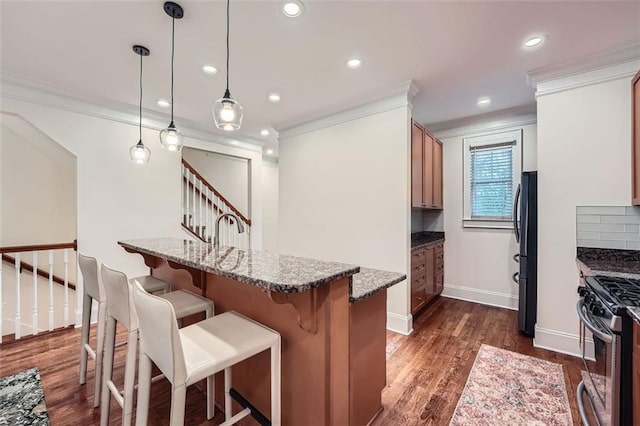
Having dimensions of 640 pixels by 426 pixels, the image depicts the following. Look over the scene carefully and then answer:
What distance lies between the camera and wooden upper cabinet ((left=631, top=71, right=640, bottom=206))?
219 centimetres

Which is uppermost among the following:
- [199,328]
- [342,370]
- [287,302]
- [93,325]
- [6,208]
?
[6,208]

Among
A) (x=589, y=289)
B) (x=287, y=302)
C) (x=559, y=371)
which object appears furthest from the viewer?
(x=559, y=371)

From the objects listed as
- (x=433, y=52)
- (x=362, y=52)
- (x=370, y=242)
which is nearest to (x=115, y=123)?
(x=362, y=52)

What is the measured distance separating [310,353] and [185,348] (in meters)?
0.57

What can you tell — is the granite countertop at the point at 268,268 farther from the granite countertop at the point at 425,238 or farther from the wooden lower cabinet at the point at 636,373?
the granite countertop at the point at 425,238

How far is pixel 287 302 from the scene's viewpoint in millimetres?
1275

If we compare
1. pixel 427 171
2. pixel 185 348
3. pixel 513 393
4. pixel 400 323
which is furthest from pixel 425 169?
pixel 185 348

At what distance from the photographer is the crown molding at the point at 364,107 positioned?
119 inches

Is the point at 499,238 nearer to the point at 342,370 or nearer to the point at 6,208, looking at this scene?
the point at 342,370

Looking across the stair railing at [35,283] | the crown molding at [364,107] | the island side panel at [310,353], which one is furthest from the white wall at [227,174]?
the island side panel at [310,353]

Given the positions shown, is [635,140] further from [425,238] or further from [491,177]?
[425,238]

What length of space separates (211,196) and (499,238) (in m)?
4.66

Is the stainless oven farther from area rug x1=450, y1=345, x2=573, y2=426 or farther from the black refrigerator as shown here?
the black refrigerator

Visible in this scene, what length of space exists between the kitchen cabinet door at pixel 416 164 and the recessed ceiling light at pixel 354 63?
1.04 meters
